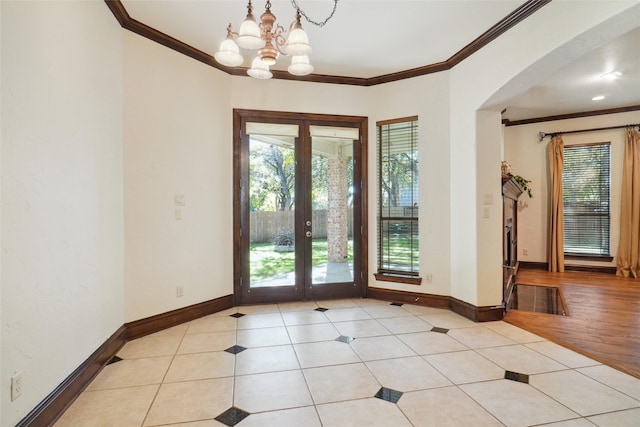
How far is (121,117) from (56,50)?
3.25 feet

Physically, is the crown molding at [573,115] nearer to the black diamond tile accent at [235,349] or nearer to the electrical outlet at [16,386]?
the black diamond tile accent at [235,349]

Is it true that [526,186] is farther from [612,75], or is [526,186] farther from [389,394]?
[389,394]

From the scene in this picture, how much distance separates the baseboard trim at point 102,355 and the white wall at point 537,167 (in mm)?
5926

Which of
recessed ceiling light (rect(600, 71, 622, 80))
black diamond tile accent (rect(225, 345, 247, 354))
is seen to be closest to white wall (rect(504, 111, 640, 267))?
recessed ceiling light (rect(600, 71, 622, 80))

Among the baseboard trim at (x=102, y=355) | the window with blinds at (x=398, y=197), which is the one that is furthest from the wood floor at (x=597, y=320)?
the baseboard trim at (x=102, y=355)

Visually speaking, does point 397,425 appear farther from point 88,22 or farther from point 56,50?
point 88,22

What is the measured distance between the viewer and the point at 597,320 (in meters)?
3.71

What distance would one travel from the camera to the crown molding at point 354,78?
9.46 ft

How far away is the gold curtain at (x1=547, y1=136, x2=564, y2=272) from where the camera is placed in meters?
6.38

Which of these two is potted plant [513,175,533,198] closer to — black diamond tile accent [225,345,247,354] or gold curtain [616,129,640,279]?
gold curtain [616,129,640,279]

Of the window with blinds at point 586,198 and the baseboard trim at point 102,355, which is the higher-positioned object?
the window with blinds at point 586,198

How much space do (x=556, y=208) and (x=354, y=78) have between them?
470 centimetres

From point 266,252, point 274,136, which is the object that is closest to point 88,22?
point 274,136

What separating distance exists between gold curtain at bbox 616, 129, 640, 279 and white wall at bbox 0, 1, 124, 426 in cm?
774
